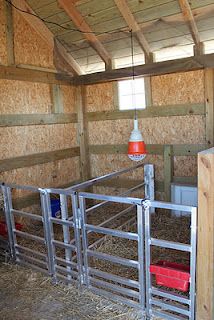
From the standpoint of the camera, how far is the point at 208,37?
12.6 ft

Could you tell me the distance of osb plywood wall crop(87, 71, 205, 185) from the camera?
14.4 ft

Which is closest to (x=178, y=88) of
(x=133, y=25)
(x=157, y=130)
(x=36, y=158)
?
(x=157, y=130)

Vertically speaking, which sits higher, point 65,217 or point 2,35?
point 2,35

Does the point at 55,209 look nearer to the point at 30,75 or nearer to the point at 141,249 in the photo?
the point at 30,75

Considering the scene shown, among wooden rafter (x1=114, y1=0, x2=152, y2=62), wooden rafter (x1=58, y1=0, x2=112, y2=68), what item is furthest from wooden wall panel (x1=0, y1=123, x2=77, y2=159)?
wooden rafter (x1=114, y1=0, x2=152, y2=62)

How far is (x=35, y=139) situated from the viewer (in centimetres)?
467

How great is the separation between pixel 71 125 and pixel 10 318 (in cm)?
352

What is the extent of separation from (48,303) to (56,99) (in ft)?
11.0

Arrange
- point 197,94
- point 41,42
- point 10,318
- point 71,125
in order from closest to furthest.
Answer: point 10,318 → point 197,94 → point 41,42 → point 71,125

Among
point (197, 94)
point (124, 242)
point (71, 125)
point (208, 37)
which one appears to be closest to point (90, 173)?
→ point (71, 125)

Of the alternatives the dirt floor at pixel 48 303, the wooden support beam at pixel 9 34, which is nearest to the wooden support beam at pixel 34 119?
the wooden support beam at pixel 9 34

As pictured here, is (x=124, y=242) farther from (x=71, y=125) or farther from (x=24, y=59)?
(x=24, y=59)

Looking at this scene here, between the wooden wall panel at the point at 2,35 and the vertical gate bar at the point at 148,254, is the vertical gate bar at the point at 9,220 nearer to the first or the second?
the vertical gate bar at the point at 148,254

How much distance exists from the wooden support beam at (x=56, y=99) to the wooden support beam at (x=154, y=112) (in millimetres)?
613
